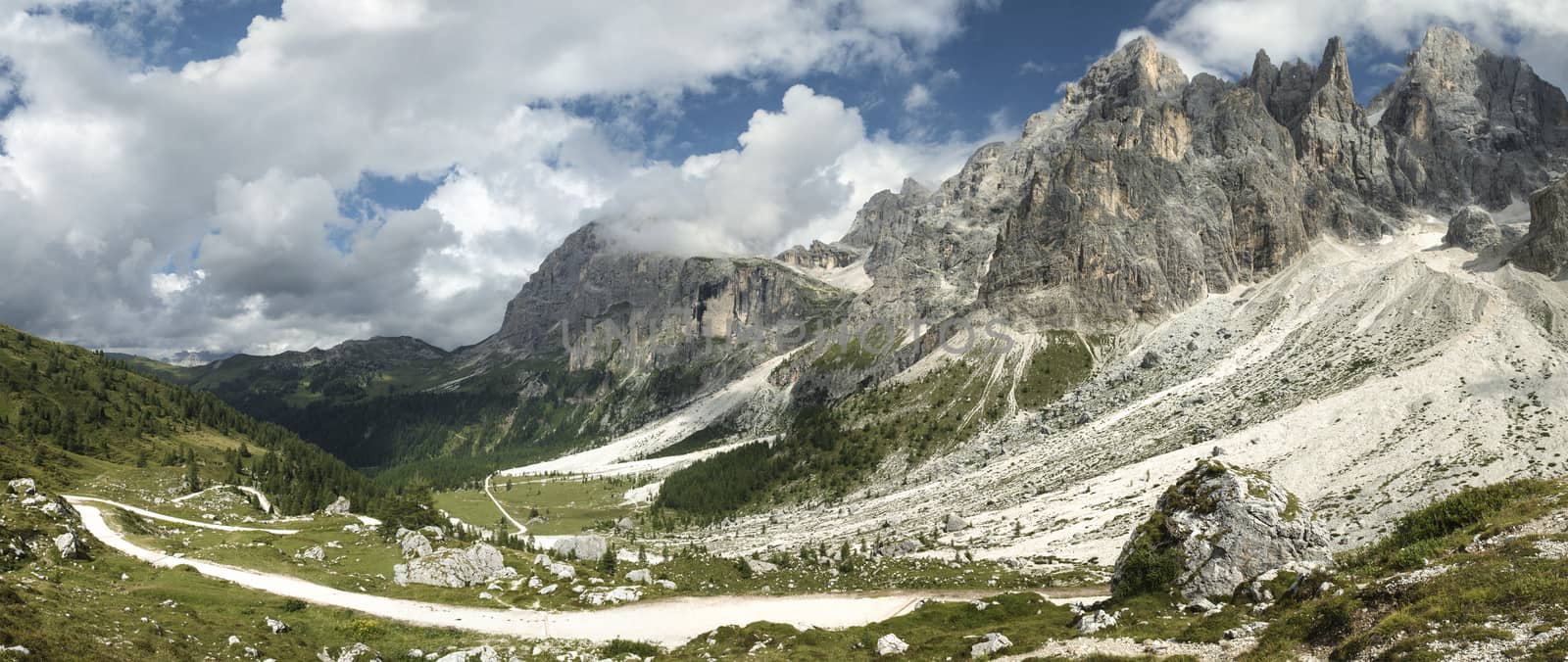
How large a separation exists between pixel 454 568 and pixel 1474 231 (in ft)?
770

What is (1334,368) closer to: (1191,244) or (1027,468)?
(1027,468)

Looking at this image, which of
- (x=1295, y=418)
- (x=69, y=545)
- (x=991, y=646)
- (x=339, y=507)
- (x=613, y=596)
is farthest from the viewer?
(x=1295, y=418)

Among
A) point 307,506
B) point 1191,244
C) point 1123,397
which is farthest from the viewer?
point 1191,244

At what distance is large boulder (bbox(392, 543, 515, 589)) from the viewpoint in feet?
169

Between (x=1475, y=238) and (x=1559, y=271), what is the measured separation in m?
57.3

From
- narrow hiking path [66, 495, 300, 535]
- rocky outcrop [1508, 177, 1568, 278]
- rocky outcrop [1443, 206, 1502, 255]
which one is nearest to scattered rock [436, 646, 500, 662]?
narrow hiking path [66, 495, 300, 535]

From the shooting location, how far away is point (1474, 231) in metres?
176

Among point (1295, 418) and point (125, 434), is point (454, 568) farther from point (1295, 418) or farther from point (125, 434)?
point (1295, 418)

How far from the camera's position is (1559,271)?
12788 centimetres

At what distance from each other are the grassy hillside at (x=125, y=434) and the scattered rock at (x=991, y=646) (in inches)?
3332

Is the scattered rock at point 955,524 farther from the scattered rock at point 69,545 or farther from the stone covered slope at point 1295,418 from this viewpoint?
the scattered rock at point 69,545

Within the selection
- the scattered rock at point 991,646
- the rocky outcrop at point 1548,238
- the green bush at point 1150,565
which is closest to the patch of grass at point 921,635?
the scattered rock at point 991,646

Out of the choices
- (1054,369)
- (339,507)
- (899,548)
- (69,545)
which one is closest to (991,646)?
(69,545)

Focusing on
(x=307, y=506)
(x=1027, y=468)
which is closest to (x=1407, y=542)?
(x=1027, y=468)
